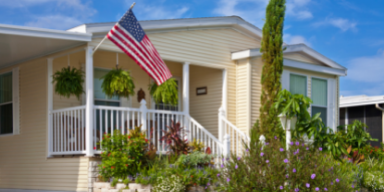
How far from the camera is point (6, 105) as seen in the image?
1157cm

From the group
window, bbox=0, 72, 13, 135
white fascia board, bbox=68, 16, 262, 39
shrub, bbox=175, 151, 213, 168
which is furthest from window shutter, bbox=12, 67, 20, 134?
shrub, bbox=175, 151, 213, 168

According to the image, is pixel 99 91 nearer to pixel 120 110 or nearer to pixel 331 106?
pixel 120 110

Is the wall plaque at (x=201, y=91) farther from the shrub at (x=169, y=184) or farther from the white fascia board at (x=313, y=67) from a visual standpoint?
the shrub at (x=169, y=184)

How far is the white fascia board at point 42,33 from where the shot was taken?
831 cm

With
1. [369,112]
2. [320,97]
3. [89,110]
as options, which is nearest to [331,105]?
[320,97]

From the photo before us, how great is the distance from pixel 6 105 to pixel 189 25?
4.88 metres

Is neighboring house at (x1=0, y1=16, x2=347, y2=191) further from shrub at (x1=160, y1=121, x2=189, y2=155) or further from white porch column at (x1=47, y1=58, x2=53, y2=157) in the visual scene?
shrub at (x1=160, y1=121, x2=189, y2=155)

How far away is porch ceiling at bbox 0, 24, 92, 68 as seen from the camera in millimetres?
8527

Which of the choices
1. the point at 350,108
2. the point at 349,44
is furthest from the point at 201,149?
the point at 350,108

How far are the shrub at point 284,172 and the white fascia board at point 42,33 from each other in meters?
3.91

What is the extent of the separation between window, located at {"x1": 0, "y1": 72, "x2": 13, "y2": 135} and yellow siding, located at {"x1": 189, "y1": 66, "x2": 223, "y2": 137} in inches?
181

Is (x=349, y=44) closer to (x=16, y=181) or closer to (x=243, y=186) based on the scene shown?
(x=243, y=186)

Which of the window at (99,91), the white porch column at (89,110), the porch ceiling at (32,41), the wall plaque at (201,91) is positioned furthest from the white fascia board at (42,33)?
the wall plaque at (201,91)

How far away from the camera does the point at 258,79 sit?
1209 cm
